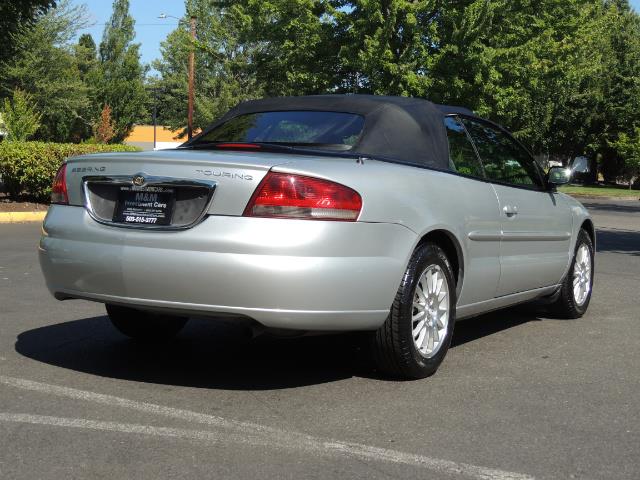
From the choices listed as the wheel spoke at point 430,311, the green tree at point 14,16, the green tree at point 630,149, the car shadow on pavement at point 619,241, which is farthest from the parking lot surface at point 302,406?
the green tree at point 630,149

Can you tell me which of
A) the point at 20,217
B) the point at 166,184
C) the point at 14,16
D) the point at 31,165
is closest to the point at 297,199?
the point at 166,184

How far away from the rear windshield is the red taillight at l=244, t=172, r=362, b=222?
0.84 m

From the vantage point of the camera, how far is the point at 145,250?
173 inches

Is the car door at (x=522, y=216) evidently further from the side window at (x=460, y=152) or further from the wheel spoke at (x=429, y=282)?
the wheel spoke at (x=429, y=282)

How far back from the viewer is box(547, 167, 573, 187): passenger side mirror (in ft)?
21.7

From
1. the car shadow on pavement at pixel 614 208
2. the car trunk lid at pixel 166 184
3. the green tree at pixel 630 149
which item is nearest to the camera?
the car trunk lid at pixel 166 184

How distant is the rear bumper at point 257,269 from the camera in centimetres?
420

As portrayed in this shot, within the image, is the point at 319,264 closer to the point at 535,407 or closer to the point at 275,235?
the point at 275,235

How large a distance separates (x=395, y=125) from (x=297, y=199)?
1.36m

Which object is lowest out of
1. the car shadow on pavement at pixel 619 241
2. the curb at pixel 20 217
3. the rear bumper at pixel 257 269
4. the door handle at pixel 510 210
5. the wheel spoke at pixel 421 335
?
the curb at pixel 20 217

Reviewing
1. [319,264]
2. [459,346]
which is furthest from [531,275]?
[319,264]

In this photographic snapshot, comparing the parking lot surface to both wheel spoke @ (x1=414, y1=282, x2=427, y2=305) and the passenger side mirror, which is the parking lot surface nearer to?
wheel spoke @ (x1=414, y1=282, x2=427, y2=305)

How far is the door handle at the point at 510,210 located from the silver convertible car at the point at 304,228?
2 cm

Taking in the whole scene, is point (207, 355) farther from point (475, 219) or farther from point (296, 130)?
point (475, 219)
